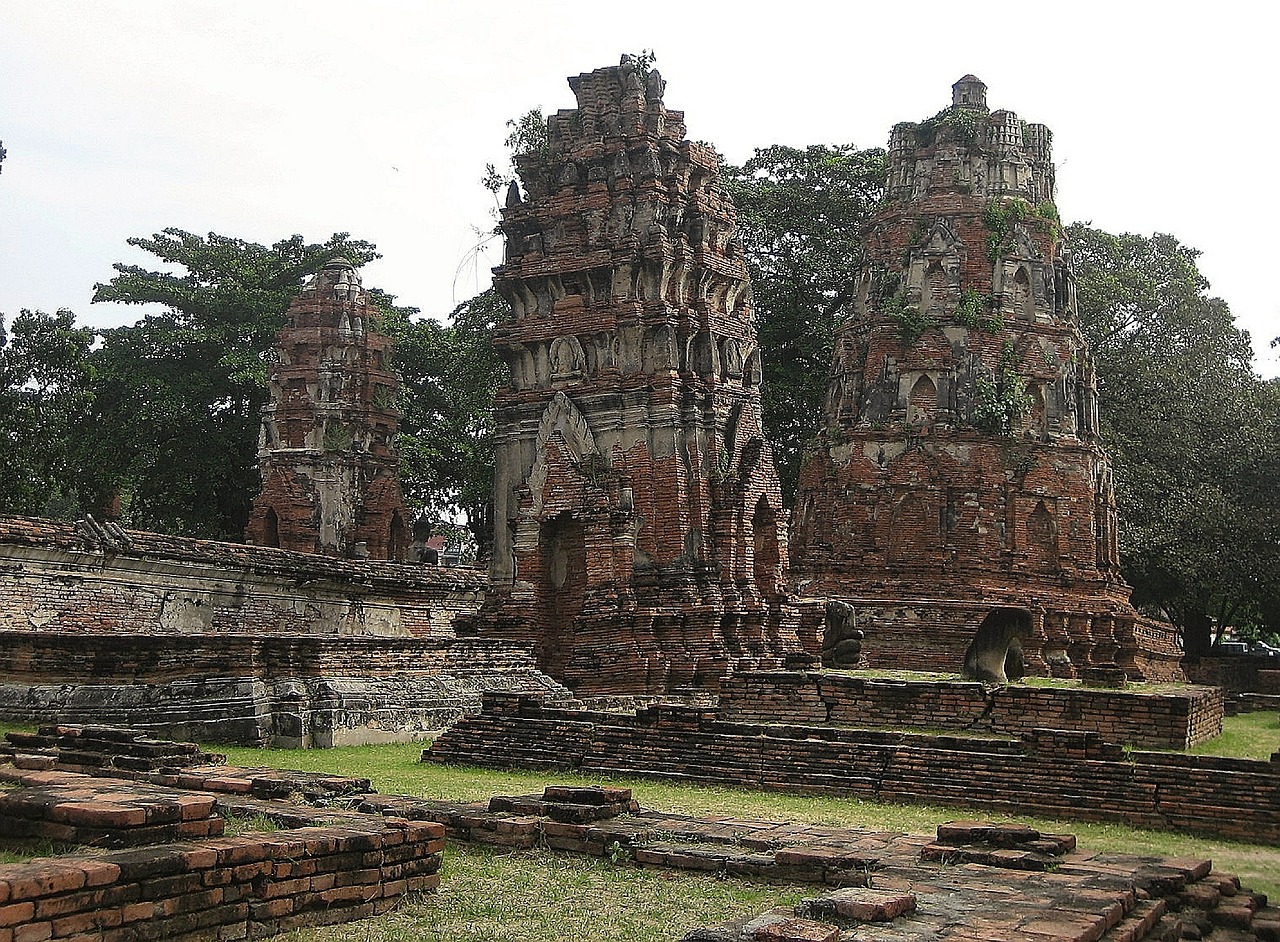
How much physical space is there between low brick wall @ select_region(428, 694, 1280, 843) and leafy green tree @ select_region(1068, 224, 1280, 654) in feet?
74.0

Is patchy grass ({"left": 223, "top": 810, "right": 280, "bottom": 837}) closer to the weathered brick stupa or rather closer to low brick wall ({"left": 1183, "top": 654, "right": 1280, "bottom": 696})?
the weathered brick stupa

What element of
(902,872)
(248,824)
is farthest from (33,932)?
(902,872)

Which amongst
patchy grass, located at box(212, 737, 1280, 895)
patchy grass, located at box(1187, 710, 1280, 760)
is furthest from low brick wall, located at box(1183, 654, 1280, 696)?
patchy grass, located at box(212, 737, 1280, 895)

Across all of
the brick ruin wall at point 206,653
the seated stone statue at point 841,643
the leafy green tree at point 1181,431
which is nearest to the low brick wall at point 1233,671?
the leafy green tree at point 1181,431

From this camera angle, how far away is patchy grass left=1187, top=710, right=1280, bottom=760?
13626 mm

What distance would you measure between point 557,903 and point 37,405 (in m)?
22.0

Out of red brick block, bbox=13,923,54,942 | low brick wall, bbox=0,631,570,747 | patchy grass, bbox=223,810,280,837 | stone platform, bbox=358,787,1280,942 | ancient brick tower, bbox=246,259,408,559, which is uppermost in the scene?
ancient brick tower, bbox=246,259,408,559

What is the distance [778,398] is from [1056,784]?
2229 cm

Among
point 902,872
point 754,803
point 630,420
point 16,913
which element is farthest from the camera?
point 630,420

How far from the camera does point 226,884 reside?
6.04 meters

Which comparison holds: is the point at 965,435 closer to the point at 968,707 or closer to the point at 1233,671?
the point at 1233,671

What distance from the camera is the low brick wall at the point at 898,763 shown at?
10.3 metres

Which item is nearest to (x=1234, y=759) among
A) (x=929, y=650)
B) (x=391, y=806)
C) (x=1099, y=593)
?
(x=391, y=806)

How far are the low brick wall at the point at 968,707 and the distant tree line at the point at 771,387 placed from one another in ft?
55.8
